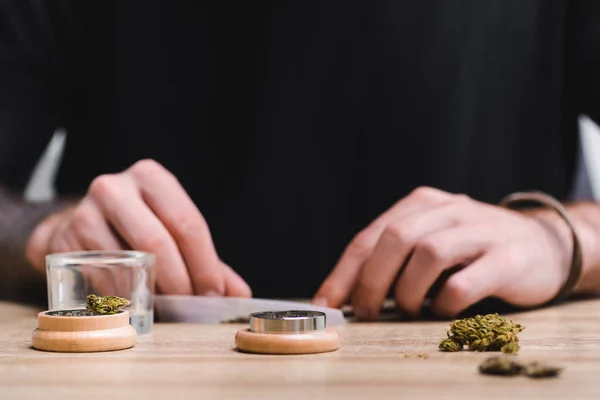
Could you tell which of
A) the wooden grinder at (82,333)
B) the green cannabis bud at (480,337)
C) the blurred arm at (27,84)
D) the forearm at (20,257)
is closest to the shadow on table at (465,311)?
the green cannabis bud at (480,337)

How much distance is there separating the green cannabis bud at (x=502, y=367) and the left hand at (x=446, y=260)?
40 centimetres

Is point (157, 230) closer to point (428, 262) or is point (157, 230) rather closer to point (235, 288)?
point (235, 288)

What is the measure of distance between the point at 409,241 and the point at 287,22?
907 millimetres

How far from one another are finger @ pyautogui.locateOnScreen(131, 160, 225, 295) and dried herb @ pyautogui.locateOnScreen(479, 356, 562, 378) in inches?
19.8

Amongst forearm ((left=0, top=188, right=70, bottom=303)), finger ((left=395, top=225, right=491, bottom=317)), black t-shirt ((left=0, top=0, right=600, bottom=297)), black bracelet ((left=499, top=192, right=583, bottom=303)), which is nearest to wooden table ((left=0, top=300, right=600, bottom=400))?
finger ((left=395, top=225, right=491, bottom=317))

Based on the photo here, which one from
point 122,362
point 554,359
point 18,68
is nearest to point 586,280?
point 554,359

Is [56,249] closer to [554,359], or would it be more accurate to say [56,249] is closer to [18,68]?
[554,359]

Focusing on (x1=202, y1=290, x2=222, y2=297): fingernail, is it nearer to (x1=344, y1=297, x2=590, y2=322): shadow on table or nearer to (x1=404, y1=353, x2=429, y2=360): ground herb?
(x1=344, y1=297, x2=590, y2=322): shadow on table

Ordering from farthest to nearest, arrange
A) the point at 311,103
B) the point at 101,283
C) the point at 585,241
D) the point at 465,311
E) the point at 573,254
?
the point at 311,103 < the point at 585,241 < the point at 573,254 < the point at 465,311 < the point at 101,283

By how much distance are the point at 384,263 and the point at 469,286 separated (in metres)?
0.12

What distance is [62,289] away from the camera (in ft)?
3.00

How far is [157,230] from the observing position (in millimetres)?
1064

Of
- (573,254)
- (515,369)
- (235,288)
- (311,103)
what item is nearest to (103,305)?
(235,288)

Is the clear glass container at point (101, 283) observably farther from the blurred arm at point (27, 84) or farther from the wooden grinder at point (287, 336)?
the blurred arm at point (27, 84)
